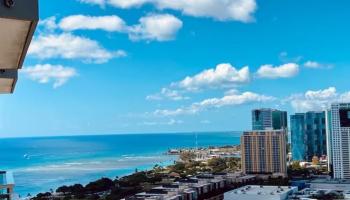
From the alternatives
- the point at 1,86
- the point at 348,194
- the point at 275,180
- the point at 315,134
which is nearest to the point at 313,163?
the point at 315,134

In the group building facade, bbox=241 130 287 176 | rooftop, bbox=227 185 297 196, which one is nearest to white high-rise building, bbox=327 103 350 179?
building facade, bbox=241 130 287 176

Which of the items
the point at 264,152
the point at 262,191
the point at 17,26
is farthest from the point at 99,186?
the point at 17,26

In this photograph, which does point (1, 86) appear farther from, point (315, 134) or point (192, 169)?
point (315, 134)

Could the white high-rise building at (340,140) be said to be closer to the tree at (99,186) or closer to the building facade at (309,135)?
the building facade at (309,135)

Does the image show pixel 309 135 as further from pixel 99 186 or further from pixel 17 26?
pixel 17 26

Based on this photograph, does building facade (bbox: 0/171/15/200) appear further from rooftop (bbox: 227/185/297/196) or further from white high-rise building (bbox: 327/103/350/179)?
white high-rise building (bbox: 327/103/350/179)

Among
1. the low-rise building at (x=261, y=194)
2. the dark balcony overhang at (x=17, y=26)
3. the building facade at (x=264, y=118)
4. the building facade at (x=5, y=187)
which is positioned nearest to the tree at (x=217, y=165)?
the building facade at (x=264, y=118)

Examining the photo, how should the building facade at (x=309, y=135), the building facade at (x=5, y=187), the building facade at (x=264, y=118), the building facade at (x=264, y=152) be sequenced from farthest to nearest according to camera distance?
the building facade at (x=264, y=118)
the building facade at (x=309, y=135)
the building facade at (x=264, y=152)
the building facade at (x=5, y=187)
